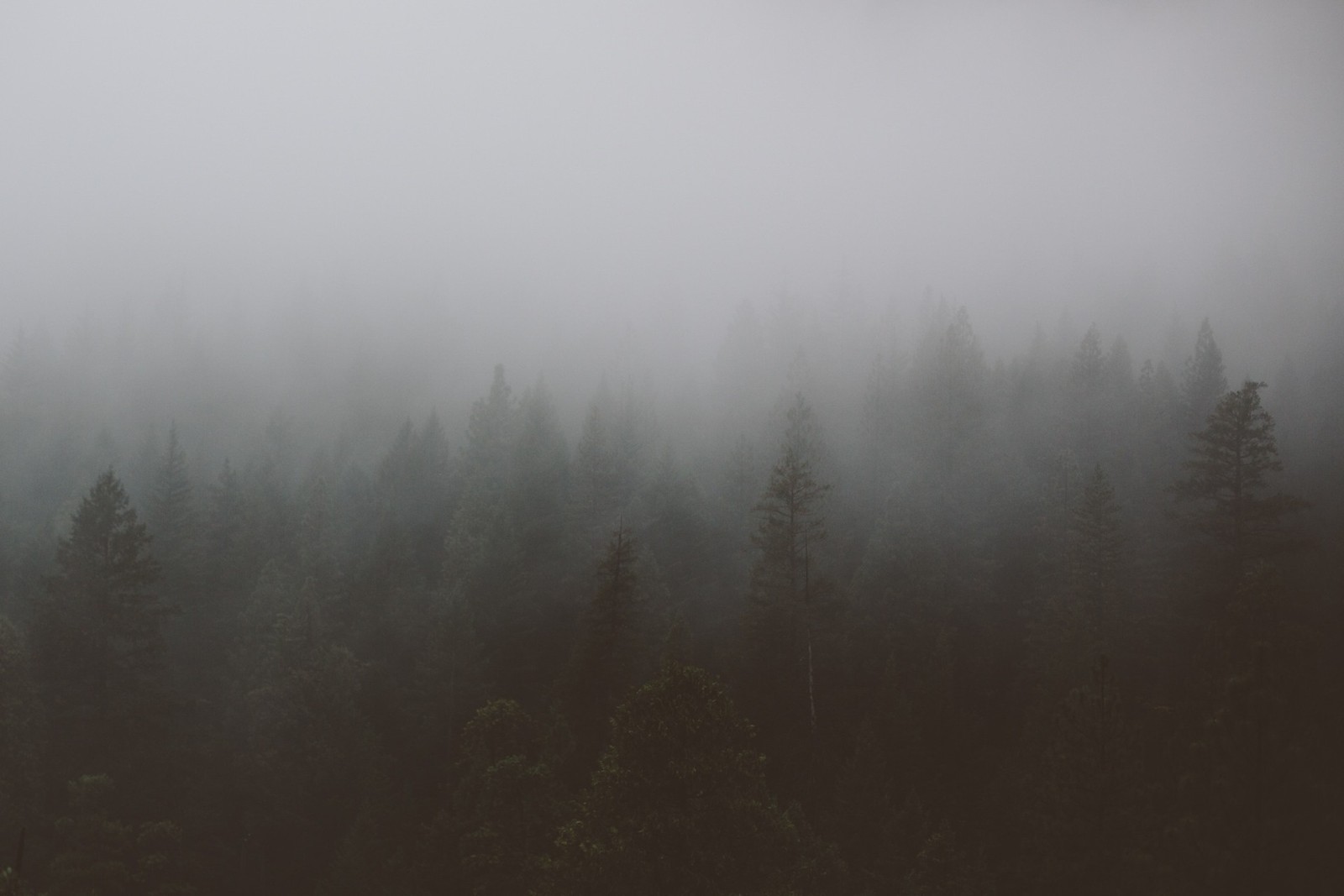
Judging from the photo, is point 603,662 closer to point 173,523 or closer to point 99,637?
point 99,637

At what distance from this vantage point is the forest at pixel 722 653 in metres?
22.2

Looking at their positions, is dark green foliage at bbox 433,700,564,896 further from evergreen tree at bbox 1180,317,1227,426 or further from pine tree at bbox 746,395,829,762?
evergreen tree at bbox 1180,317,1227,426

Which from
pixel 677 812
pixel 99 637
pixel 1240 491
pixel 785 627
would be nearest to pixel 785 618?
pixel 785 627

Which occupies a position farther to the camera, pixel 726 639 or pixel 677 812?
pixel 726 639

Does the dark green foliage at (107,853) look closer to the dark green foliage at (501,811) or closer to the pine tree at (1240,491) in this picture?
the dark green foliage at (501,811)

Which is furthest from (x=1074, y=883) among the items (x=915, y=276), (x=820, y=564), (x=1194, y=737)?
(x=915, y=276)

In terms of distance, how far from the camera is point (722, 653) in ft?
140

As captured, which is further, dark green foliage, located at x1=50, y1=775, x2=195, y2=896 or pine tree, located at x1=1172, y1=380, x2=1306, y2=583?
pine tree, located at x1=1172, y1=380, x2=1306, y2=583

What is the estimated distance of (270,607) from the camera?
4753 centimetres

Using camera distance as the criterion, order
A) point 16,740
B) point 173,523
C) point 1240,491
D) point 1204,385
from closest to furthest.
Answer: point 16,740, point 1240,491, point 173,523, point 1204,385

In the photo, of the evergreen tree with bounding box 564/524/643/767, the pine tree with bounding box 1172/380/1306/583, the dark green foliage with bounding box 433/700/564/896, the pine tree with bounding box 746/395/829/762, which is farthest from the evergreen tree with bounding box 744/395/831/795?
the pine tree with bounding box 1172/380/1306/583

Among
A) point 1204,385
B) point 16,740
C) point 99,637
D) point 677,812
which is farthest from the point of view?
point 1204,385

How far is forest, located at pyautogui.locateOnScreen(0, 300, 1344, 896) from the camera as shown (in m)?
22.2

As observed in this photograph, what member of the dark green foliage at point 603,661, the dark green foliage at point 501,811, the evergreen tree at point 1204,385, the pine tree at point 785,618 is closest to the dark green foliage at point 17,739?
the dark green foliage at point 501,811
